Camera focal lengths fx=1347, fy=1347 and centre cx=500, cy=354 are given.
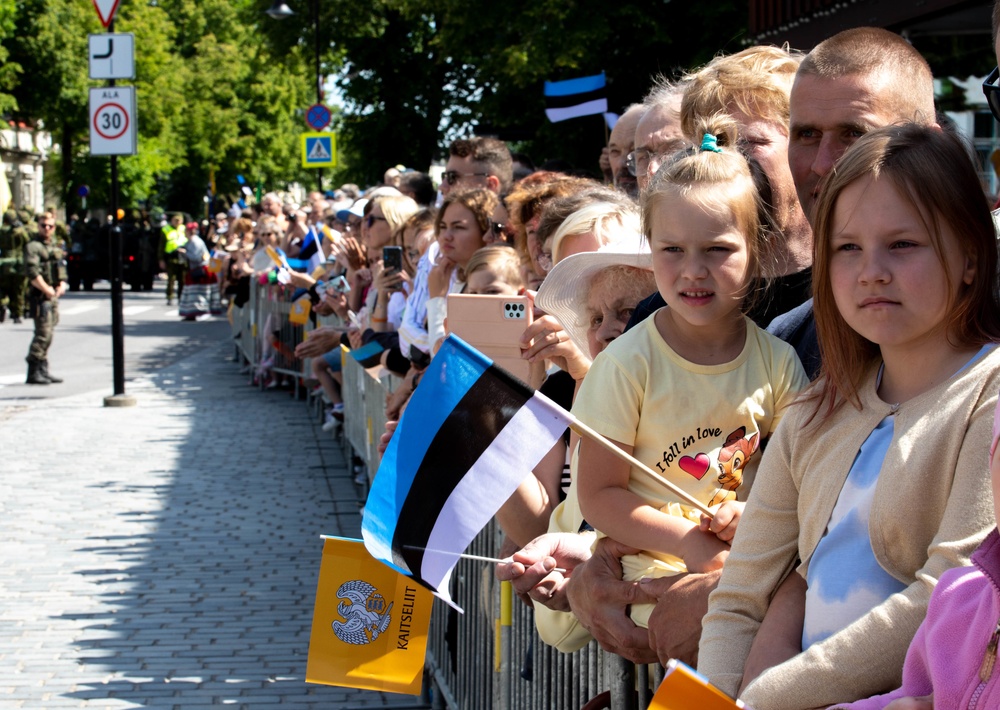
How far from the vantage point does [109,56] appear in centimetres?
1505

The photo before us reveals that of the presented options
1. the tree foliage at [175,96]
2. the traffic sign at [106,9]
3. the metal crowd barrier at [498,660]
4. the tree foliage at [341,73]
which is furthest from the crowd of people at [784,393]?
the tree foliage at [175,96]

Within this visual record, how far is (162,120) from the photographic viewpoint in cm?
5041

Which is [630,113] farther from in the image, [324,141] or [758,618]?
[324,141]

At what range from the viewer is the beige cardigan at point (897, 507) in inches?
77.1

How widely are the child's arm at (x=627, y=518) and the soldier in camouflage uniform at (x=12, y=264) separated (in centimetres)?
2544

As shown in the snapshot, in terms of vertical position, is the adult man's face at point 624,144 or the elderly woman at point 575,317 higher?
the adult man's face at point 624,144

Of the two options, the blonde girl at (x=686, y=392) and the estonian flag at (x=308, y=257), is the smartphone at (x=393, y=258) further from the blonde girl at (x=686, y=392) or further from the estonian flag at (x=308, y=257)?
the estonian flag at (x=308, y=257)

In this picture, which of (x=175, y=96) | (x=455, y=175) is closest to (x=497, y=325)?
(x=455, y=175)

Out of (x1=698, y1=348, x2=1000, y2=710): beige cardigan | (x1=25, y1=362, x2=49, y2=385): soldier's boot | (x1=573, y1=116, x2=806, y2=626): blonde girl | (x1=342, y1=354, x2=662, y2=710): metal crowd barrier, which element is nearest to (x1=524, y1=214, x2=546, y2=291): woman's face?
(x1=342, y1=354, x2=662, y2=710): metal crowd barrier

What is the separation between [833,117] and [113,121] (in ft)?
43.4

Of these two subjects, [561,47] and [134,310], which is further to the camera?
[134,310]

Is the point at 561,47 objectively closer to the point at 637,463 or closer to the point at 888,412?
the point at 637,463

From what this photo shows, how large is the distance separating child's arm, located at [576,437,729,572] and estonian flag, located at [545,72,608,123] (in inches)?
283

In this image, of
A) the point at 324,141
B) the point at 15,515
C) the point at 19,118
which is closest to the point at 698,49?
the point at 324,141
